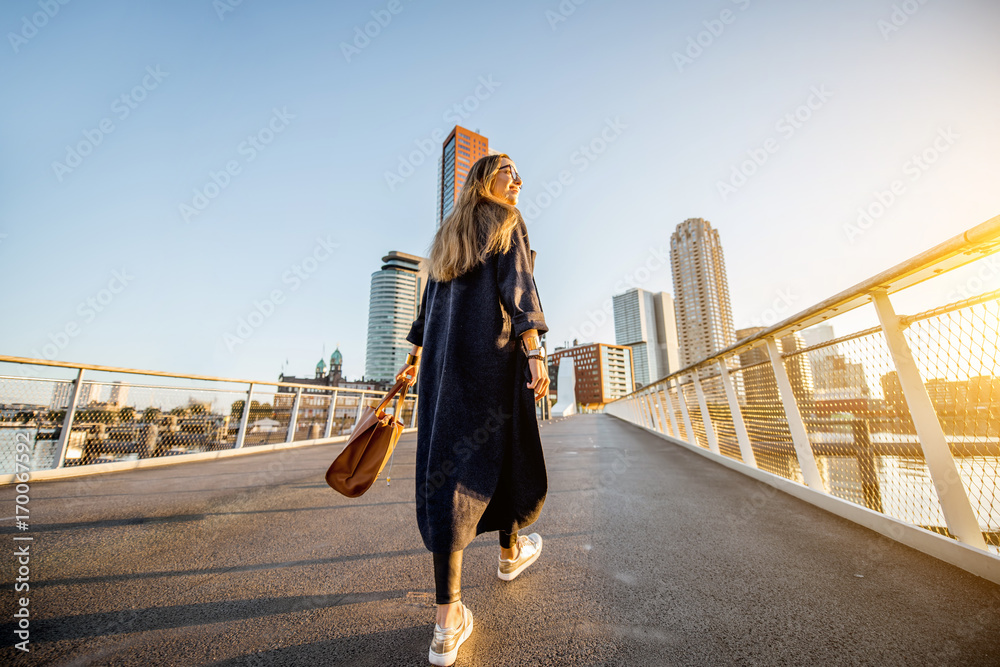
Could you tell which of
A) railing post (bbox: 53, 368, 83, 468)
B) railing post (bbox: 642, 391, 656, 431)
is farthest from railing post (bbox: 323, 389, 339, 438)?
railing post (bbox: 642, 391, 656, 431)

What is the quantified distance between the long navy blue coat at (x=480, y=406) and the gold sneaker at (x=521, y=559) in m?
0.24

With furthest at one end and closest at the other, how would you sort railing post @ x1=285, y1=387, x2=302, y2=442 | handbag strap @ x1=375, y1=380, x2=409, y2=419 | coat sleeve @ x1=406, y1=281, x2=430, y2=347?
railing post @ x1=285, y1=387, x2=302, y2=442 < coat sleeve @ x1=406, y1=281, x2=430, y2=347 < handbag strap @ x1=375, y1=380, x2=409, y2=419

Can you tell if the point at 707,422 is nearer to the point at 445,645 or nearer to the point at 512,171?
the point at 512,171

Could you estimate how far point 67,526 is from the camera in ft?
7.17

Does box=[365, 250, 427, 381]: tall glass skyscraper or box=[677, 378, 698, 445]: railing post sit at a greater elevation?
box=[365, 250, 427, 381]: tall glass skyscraper

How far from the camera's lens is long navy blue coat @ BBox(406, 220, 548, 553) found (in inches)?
48.9

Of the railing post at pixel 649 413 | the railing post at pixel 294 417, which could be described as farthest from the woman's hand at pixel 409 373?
the railing post at pixel 649 413

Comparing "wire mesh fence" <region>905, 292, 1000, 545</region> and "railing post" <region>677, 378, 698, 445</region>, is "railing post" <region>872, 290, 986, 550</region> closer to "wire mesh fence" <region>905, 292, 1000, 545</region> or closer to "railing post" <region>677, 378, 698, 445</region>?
"wire mesh fence" <region>905, 292, 1000, 545</region>

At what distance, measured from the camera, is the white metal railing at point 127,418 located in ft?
12.5

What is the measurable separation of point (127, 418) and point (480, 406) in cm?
576

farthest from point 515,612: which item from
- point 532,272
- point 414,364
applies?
point 532,272

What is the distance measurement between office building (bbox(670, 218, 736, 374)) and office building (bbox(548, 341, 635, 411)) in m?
26.4

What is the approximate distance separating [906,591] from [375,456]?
6.29 ft

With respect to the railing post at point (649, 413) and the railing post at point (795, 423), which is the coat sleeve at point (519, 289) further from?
the railing post at point (649, 413)
